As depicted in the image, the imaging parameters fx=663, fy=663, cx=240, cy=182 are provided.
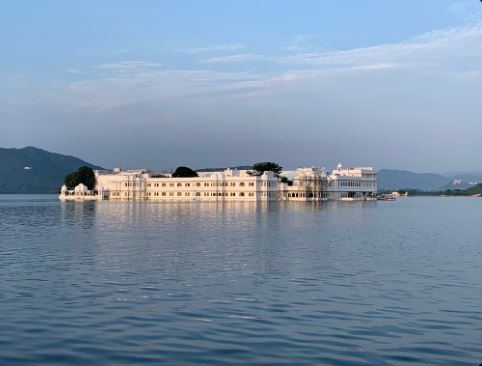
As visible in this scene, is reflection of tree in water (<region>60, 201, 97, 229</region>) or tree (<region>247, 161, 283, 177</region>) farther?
tree (<region>247, 161, 283, 177</region>)

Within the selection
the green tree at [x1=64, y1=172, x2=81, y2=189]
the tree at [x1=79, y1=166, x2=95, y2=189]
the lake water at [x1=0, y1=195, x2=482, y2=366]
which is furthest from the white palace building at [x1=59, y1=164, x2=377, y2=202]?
the lake water at [x1=0, y1=195, x2=482, y2=366]

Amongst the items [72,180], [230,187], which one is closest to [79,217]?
[230,187]

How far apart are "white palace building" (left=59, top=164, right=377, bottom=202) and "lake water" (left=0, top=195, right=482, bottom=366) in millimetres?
122468

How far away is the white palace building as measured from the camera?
524 ft

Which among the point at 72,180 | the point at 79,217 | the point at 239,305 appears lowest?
the point at 239,305

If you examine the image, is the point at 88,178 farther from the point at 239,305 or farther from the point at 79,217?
the point at 239,305

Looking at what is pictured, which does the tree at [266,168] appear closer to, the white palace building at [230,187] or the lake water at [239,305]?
the white palace building at [230,187]

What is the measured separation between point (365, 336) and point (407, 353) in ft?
5.15

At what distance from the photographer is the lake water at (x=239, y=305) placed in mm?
14445

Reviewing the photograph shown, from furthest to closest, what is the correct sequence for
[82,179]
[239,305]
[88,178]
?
[88,178], [82,179], [239,305]

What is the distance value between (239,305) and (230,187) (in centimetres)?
14201

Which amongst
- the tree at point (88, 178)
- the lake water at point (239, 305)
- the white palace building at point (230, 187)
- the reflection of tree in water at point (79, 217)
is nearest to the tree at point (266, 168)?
the white palace building at point (230, 187)

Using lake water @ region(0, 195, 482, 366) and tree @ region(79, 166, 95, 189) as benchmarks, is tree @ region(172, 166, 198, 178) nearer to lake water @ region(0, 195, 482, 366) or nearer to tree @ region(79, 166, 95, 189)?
tree @ region(79, 166, 95, 189)

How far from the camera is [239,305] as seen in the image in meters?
Answer: 19.5
